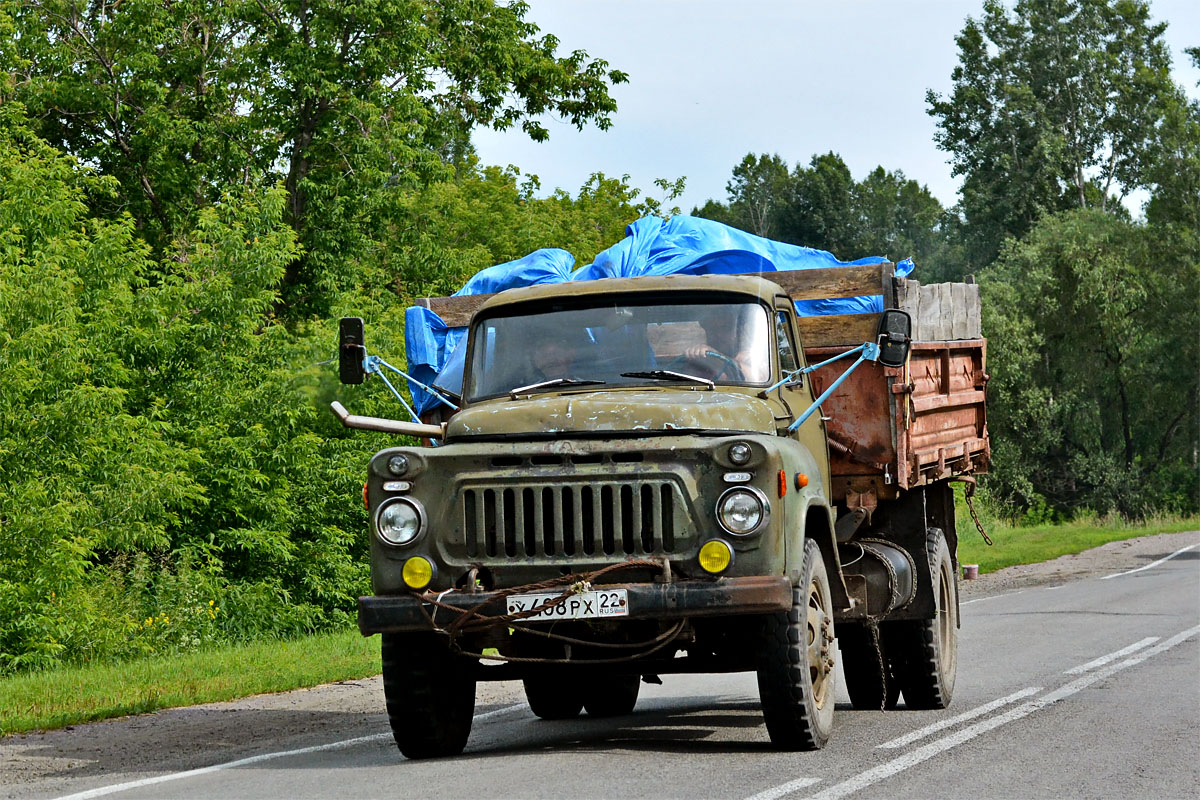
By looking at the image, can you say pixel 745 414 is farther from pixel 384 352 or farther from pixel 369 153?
pixel 369 153

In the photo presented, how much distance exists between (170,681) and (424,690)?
5.60 metres

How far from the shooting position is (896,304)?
9898 mm

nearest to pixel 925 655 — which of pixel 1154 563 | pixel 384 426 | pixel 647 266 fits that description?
pixel 647 266

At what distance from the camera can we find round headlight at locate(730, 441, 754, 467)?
7160 mm

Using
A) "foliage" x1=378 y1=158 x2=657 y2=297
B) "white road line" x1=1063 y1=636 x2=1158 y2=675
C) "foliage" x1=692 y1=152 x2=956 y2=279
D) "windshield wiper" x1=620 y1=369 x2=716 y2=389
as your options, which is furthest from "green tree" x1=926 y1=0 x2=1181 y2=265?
"windshield wiper" x1=620 y1=369 x2=716 y2=389

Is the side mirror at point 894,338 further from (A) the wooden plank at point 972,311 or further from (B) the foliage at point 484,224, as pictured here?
(B) the foliage at point 484,224

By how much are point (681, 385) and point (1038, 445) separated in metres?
50.6

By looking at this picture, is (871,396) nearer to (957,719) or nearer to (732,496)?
(957,719)

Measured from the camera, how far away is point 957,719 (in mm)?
9555

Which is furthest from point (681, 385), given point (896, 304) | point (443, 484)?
point (896, 304)

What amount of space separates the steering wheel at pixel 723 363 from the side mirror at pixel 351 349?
1712 mm

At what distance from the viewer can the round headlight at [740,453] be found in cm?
716

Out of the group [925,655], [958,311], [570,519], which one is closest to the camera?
[570,519]

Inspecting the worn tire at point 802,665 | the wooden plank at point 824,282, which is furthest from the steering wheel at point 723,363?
the wooden plank at point 824,282
